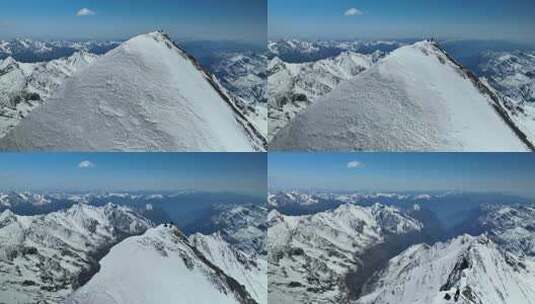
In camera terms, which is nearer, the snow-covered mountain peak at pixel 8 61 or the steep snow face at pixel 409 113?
the steep snow face at pixel 409 113

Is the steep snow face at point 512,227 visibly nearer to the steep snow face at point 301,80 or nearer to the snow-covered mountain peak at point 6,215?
the steep snow face at point 301,80

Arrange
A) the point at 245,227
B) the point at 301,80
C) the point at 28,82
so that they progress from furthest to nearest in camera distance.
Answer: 1. the point at 301,80
2. the point at 245,227
3. the point at 28,82

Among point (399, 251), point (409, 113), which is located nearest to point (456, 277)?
point (399, 251)

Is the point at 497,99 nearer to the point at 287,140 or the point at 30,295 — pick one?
the point at 287,140

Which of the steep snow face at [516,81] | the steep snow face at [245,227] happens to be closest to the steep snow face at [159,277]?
the steep snow face at [245,227]

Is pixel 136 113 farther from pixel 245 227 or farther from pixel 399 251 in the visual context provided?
pixel 399 251

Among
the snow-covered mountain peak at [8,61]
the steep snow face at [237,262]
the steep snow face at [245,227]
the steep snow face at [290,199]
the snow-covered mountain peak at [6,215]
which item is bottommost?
the steep snow face at [237,262]
